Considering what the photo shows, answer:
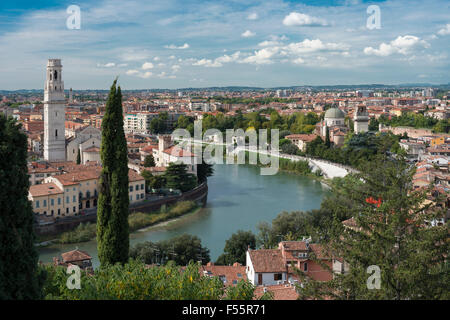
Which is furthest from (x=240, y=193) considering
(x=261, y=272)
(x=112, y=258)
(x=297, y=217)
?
(x=112, y=258)

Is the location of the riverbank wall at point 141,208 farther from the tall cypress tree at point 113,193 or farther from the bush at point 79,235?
the tall cypress tree at point 113,193

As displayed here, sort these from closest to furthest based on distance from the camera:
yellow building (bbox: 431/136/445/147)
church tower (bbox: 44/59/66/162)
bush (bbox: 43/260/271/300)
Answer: bush (bbox: 43/260/271/300) < church tower (bbox: 44/59/66/162) < yellow building (bbox: 431/136/445/147)

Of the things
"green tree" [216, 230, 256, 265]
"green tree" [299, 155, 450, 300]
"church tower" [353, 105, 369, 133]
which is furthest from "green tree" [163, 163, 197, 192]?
"church tower" [353, 105, 369, 133]

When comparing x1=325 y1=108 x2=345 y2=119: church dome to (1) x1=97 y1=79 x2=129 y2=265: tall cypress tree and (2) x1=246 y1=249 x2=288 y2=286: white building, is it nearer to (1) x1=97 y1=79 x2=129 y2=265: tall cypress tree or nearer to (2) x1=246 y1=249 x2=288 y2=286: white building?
(2) x1=246 y1=249 x2=288 y2=286: white building

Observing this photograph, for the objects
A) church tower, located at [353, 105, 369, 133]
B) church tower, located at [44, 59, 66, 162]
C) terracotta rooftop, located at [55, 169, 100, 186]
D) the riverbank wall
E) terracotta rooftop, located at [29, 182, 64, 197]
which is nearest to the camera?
the riverbank wall

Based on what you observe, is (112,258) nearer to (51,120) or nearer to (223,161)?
(51,120)

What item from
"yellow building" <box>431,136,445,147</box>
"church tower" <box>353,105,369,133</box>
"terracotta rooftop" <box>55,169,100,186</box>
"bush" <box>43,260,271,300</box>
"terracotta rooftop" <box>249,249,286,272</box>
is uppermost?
"church tower" <box>353,105,369,133</box>
